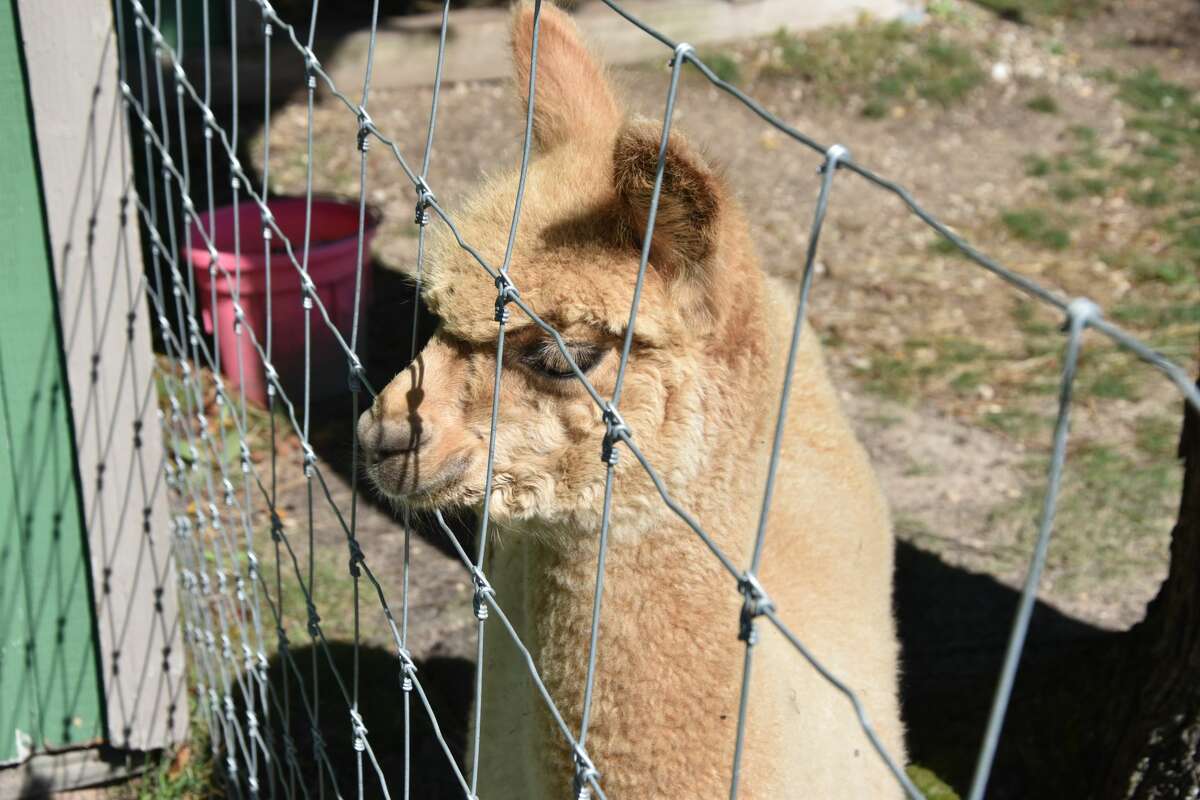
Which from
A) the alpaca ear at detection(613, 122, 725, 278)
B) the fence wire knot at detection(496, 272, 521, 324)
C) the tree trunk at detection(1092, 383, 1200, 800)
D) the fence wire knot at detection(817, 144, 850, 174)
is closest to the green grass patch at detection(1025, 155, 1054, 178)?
the tree trunk at detection(1092, 383, 1200, 800)

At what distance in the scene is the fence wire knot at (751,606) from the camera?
109cm

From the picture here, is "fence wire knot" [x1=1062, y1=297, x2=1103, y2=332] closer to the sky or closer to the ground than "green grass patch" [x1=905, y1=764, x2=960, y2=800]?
closer to the sky

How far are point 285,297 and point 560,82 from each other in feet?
9.19

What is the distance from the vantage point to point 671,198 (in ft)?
5.32

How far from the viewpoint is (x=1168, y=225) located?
6387mm

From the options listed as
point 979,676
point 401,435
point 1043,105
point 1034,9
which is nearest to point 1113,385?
point 979,676

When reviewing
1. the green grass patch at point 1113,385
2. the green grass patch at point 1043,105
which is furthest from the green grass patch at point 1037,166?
the green grass patch at point 1113,385

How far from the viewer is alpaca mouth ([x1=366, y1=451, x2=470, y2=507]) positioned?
1.83 meters

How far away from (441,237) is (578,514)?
1.64 feet

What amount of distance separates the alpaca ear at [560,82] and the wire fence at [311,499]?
101 millimetres

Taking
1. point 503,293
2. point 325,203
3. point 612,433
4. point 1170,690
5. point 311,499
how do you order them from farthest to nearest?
point 325,203 → point 1170,690 → point 311,499 → point 503,293 → point 612,433

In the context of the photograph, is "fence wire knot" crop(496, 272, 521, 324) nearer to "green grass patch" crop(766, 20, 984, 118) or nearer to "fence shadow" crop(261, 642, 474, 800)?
"fence shadow" crop(261, 642, 474, 800)

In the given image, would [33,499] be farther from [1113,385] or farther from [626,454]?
[1113,385]

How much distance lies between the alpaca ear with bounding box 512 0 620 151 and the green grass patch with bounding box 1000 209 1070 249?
15.1ft
